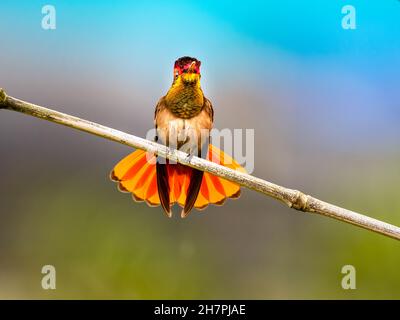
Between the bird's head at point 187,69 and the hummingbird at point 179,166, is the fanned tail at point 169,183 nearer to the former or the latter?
the hummingbird at point 179,166

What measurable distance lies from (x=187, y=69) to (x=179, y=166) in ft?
1.68

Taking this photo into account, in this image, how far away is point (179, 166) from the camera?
2.29 metres

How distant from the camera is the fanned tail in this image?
222 cm

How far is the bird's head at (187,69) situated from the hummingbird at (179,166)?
3 cm

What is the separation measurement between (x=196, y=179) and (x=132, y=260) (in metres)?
0.59

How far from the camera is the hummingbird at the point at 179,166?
83.5 inches

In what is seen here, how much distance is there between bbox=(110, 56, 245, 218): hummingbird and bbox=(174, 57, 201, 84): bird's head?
0.03 metres

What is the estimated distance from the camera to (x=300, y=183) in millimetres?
2674

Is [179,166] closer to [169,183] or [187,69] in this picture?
[169,183]

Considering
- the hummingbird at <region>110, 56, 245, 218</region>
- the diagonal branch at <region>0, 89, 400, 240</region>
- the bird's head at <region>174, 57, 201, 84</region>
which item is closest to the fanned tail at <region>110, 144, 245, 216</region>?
the hummingbird at <region>110, 56, 245, 218</region>

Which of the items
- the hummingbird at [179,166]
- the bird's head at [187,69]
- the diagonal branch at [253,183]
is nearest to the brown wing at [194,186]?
the hummingbird at [179,166]

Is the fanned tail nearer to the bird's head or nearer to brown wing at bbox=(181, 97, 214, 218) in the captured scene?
brown wing at bbox=(181, 97, 214, 218)

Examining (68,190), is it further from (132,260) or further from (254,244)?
(254,244)

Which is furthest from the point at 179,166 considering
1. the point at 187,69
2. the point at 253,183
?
the point at 253,183
